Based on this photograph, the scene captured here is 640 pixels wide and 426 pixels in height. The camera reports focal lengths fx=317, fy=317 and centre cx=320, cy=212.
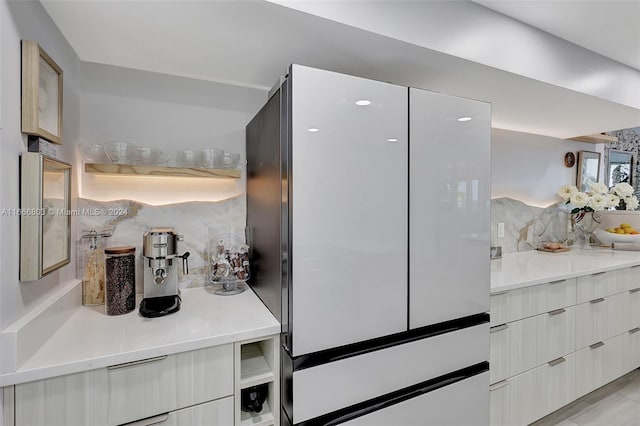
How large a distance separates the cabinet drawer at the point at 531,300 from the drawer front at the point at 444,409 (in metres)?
0.35

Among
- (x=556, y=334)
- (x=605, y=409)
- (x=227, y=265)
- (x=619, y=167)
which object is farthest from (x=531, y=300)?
(x=619, y=167)

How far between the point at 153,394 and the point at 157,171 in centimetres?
97

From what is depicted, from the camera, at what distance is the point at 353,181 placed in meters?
1.21

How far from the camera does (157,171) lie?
60.3 inches

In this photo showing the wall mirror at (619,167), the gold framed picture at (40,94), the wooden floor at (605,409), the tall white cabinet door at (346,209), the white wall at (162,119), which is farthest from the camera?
the wall mirror at (619,167)

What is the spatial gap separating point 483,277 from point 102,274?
1.79 meters

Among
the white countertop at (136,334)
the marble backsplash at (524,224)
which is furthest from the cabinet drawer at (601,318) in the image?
the white countertop at (136,334)

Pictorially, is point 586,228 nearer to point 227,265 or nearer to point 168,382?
point 227,265

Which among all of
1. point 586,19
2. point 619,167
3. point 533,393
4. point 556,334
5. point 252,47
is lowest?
point 533,393

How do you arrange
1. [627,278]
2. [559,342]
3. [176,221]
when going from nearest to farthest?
[176,221], [559,342], [627,278]

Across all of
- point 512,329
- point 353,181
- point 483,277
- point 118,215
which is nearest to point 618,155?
point 512,329

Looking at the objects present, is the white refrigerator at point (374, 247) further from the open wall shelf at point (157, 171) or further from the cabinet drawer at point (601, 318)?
the cabinet drawer at point (601, 318)

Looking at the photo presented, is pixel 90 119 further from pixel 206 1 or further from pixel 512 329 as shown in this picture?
pixel 512 329

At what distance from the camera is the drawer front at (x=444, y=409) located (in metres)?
1.29
